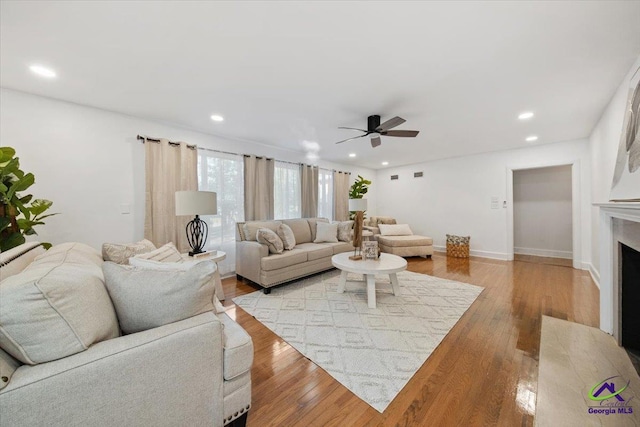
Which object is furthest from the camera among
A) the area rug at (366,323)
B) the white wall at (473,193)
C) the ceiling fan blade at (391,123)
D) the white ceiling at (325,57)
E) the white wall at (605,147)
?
the white wall at (473,193)

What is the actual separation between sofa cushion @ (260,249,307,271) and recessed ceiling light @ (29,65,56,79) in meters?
2.71

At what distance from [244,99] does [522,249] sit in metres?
6.85

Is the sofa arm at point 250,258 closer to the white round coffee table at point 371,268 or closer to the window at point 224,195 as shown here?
the window at point 224,195

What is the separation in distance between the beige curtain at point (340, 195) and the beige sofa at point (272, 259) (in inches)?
70.1

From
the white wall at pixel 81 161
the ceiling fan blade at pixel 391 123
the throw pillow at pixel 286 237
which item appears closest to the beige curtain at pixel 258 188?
the throw pillow at pixel 286 237

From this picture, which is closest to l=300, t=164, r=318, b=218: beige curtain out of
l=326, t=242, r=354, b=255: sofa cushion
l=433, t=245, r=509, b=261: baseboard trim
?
l=326, t=242, r=354, b=255: sofa cushion

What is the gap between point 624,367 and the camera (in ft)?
5.54

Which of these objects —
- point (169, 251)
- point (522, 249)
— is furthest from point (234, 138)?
point (522, 249)

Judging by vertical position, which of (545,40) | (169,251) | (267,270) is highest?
(545,40)

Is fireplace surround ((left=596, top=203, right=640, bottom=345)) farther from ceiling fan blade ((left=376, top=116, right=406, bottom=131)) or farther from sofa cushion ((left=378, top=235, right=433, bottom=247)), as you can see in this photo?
sofa cushion ((left=378, top=235, right=433, bottom=247))

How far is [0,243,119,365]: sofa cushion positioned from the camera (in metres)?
0.77

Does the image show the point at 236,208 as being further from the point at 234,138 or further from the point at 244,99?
the point at 244,99

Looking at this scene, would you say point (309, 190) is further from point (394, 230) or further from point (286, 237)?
point (394, 230)

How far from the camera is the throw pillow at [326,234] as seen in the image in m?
4.36
